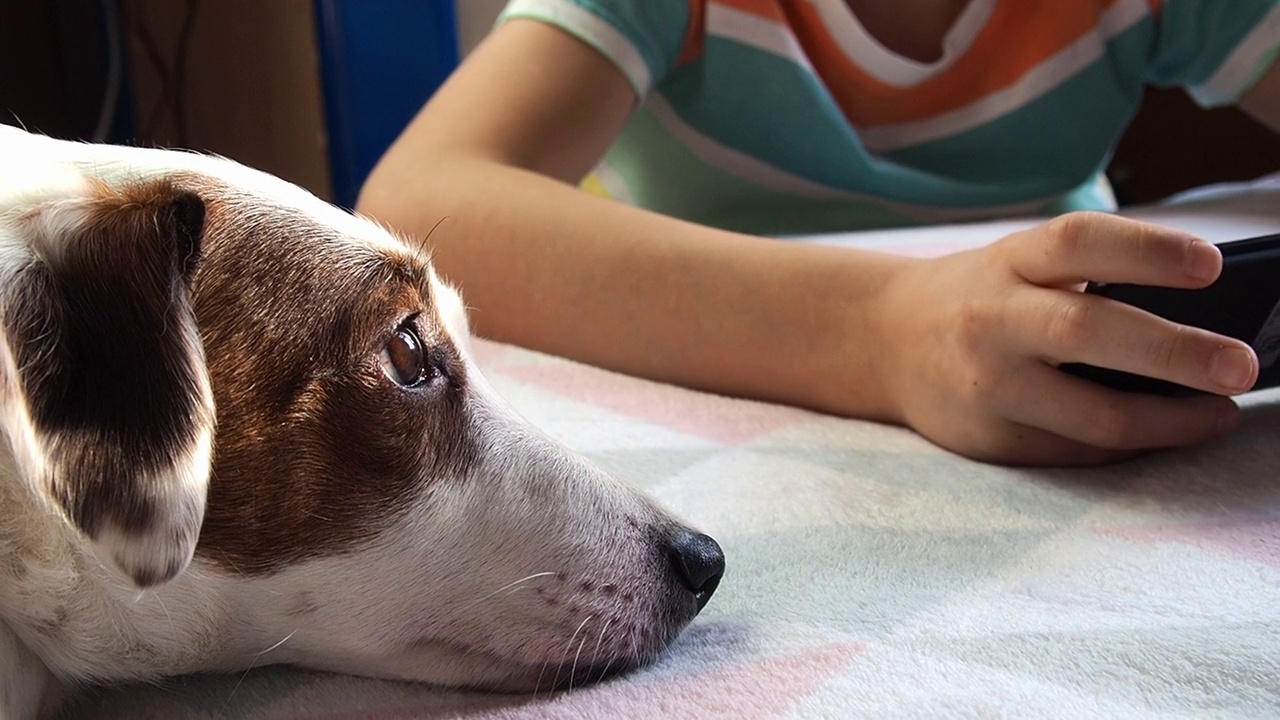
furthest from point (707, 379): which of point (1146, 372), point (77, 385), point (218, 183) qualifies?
point (77, 385)

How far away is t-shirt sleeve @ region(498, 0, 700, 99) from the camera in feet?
4.50

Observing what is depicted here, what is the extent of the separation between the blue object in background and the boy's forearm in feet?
4.84

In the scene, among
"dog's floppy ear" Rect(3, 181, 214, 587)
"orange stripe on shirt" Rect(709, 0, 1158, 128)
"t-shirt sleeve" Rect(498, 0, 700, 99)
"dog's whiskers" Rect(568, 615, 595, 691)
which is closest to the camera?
"dog's floppy ear" Rect(3, 181, 214, 587)

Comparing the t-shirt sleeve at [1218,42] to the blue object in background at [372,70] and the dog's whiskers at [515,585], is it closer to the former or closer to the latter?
the dog's whiskers at [515,585]

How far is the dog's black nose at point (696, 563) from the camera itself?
2.19 feet

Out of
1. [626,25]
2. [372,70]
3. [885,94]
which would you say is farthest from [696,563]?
[372,70]

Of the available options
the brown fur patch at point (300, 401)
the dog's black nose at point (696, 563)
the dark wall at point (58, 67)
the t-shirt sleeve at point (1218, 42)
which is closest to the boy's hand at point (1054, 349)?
the dog's black nose at point (696, 563)

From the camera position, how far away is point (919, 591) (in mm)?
667

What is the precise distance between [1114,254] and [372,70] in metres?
2.18

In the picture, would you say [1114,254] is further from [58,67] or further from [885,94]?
[58,67]

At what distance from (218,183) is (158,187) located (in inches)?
2.8

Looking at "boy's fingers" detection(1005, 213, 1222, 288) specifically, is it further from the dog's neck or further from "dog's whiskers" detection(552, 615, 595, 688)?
the dog's neck

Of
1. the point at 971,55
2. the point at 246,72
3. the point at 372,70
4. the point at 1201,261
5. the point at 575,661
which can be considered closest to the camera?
the point at 575,661

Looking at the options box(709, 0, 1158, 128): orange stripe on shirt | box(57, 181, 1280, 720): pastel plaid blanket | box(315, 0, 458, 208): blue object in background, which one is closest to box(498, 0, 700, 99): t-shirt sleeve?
box(709, 0, 1158, 128): orange stripe on shirt
